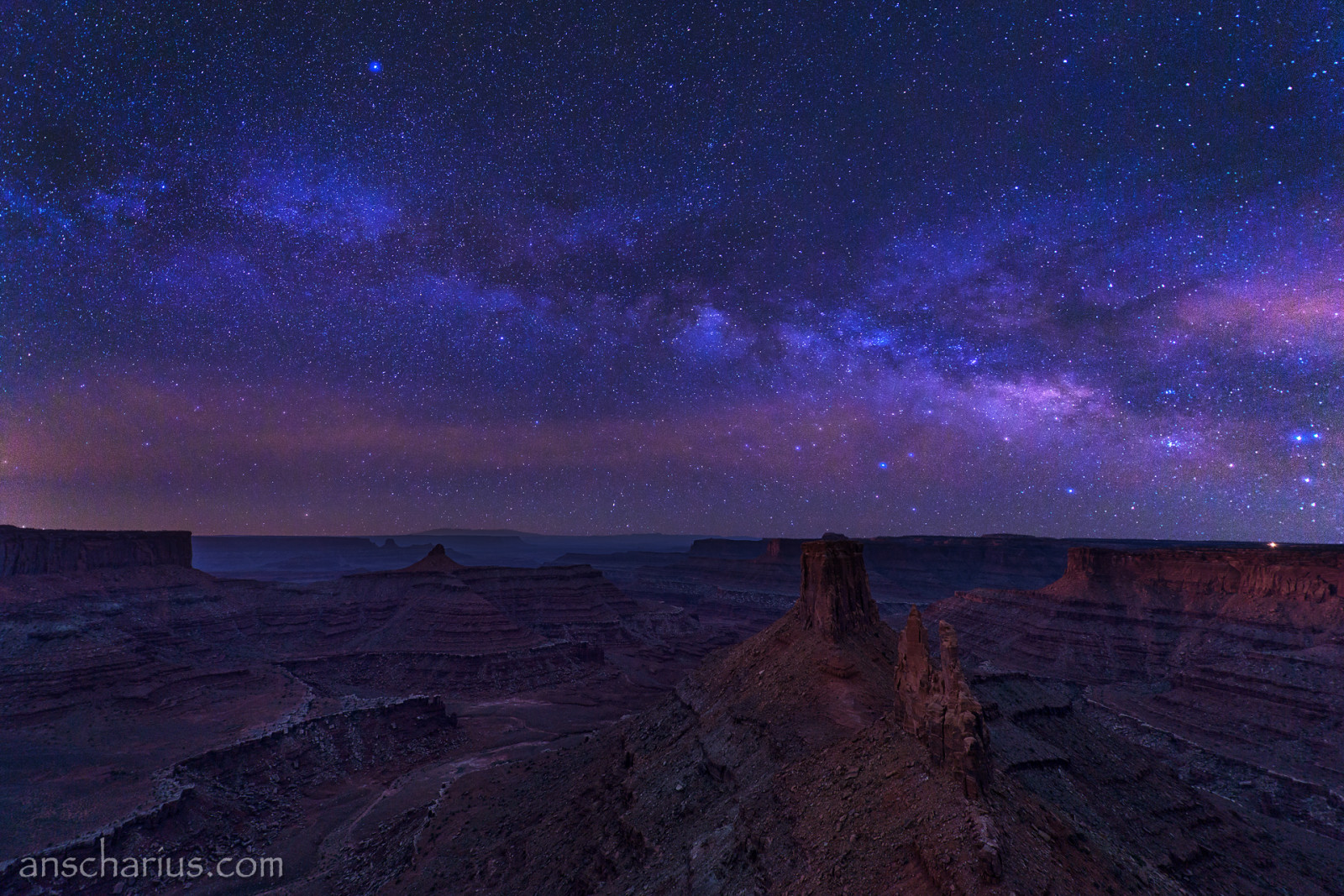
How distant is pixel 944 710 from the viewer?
17.5 meters

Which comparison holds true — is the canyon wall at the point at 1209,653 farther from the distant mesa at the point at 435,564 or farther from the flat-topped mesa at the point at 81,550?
the flat-topped mesa at the point at 81,550

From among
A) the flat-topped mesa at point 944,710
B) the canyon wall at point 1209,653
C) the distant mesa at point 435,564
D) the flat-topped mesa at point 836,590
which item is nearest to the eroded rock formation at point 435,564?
the distant mesa at point 435,564

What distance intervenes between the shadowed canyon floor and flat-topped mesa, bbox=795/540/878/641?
0.20 m

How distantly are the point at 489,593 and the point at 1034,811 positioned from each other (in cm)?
10811

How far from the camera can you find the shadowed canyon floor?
60.9 feet

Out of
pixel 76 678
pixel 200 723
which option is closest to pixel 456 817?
pixel 200 723

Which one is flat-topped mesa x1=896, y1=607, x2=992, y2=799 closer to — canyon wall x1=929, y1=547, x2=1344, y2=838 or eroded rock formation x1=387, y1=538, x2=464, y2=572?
canyon wall x1=929, y1=547, x2=1344, y2=838

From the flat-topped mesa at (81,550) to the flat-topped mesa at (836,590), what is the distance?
9804cm

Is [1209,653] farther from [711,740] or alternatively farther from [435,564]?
[435,564]

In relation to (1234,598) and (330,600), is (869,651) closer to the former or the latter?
(1234,598)

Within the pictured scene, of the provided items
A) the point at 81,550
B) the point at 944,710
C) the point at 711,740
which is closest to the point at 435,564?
the point at 81,550

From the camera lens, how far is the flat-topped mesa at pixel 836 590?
32969mm

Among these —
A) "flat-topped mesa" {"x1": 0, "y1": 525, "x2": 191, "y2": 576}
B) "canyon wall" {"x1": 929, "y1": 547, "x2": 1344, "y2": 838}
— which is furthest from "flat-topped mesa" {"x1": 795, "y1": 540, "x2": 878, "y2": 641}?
"flat-topped mesa" {"x1": 0, "y1": 525, "x2": 191, "y2": 576}

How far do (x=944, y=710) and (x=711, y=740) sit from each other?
51.6ft
